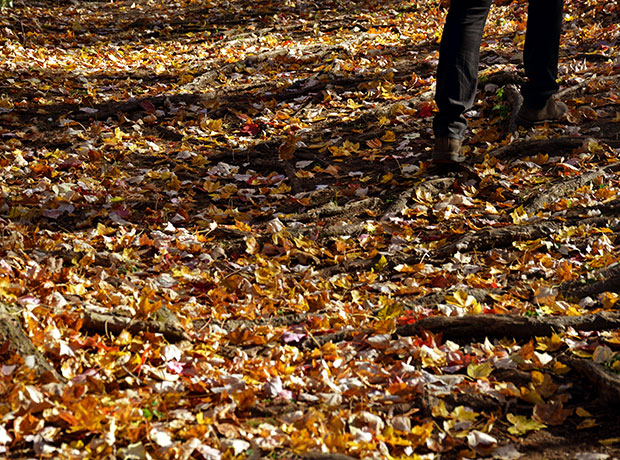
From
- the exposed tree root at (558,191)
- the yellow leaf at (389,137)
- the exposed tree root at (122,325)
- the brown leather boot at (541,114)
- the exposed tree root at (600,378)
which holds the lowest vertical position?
the exposed tree root at (600,378)

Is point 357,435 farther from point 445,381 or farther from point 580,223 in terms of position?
point 580,223

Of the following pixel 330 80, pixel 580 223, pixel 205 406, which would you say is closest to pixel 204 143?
pixel 330 80

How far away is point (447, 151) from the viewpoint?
17.0 ft

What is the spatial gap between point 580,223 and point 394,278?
139cm

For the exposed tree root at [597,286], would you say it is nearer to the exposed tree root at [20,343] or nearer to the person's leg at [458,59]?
the person's leg at [458,59]

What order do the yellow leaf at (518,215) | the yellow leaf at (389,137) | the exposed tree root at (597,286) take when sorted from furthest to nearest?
1. the yellow leaf at (389,137)
2. the yellow leaf at (518,215)
3. the exposed tree root at (597,286)

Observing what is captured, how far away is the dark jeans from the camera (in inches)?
189

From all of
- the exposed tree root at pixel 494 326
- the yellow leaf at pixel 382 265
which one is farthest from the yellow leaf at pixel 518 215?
the exposed tree root at pixel 494 326

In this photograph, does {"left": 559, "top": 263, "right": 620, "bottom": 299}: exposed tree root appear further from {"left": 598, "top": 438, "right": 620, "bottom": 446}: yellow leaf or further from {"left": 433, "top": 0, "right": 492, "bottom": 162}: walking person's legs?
{"left": 433, "top": 0, "right": 492, "bottom": 162}: walking person's legs

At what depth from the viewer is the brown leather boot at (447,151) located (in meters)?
5.16

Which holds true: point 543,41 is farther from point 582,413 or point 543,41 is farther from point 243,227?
point 582,413

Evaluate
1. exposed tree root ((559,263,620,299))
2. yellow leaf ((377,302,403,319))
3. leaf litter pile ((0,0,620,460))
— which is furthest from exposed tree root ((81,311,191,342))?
exposed tree root ((559,263,620,299))

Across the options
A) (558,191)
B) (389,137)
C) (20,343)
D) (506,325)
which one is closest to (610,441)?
(506,325)

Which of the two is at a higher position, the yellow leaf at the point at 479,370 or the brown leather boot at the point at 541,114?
the brown leather boot at the point at 541,114
